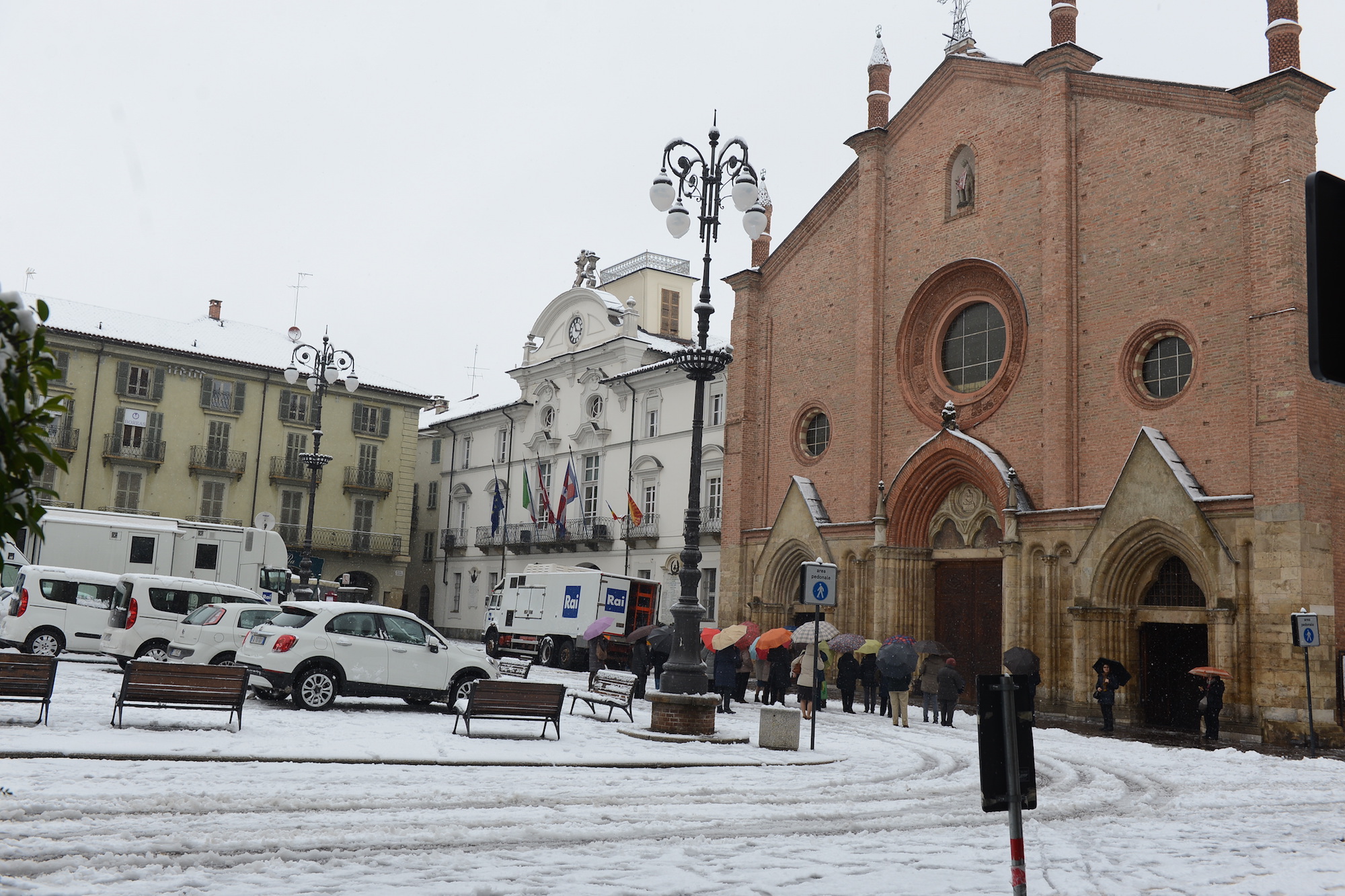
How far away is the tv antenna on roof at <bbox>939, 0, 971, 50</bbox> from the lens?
3378 cm

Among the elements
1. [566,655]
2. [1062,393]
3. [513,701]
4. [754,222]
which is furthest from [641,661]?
[566,655]

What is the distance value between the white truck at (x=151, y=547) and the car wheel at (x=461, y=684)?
1418 cm

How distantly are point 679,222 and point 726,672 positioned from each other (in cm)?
888

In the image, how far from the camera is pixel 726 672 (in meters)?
21.5

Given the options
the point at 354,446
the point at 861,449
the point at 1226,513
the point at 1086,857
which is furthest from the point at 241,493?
the point at 1086,857

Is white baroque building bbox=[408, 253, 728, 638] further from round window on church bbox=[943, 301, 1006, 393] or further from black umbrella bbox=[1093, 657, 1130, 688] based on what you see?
black umbrella bbox=[1093, 657, 1130, 688]

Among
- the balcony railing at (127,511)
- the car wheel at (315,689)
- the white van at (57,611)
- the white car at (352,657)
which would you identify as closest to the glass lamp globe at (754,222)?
the white car at (352,657)

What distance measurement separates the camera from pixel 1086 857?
8852 millimetres

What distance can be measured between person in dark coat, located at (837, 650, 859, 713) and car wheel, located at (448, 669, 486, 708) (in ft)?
28.8

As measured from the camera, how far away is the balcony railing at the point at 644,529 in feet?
139

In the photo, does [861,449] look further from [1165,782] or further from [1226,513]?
[1165,782]

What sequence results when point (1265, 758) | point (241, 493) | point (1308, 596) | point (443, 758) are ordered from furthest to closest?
point (241, 493) → point (1308, 596) → point (1265, 758) → point (443, 758)

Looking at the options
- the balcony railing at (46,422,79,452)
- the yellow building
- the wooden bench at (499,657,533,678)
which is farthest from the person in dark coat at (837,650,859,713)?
the balcony railing at (46,422,79,452)

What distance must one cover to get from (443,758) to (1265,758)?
41.6ft
